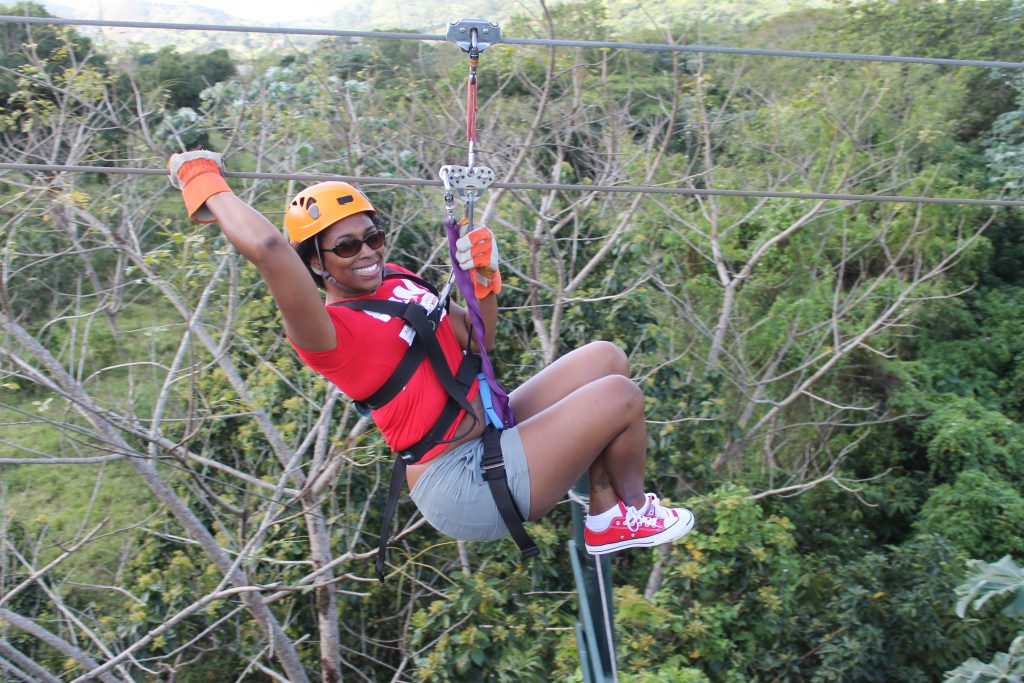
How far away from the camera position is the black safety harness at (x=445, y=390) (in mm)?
2439

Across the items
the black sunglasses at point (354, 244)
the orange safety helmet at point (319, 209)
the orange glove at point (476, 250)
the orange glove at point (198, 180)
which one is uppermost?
the orange glove at point (198, 180)

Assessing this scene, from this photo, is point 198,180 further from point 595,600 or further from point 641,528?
point 595,600

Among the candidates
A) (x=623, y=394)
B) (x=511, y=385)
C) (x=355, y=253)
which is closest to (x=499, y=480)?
(x=623, y=394)

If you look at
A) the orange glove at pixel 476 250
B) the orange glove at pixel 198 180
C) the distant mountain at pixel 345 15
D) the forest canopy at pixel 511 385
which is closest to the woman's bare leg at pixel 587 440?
the orange glove at pixel 476 250

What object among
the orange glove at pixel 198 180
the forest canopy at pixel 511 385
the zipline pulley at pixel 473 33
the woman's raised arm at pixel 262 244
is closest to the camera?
the woman's raised arm at pixel 262 244

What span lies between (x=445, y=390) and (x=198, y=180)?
829 mm

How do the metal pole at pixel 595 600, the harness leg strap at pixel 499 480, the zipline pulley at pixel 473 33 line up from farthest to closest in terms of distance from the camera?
1. the metal pole at pixel 595 600
2. the zipline pulley at pixel 473 33
3. the harness leg strap at pixel 499 480

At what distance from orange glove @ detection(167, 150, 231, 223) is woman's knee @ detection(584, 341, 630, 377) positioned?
114 centimetres

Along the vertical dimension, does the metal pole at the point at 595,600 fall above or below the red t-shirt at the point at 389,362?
below

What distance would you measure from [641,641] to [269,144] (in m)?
4.41

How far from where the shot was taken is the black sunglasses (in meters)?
2.39

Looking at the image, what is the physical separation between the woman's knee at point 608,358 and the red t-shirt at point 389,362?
1.26ft

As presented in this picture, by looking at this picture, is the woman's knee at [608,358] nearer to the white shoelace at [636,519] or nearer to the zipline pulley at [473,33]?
the white shoelace at [636,519]

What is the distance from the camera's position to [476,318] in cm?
255
